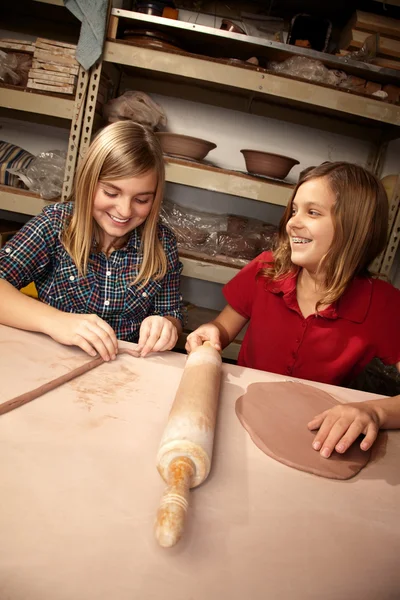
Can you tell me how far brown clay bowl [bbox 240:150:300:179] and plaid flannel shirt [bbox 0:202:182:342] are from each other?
93cm

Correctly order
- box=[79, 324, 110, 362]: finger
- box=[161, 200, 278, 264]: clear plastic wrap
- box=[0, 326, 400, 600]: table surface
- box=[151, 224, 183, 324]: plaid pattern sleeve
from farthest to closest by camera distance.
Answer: box=[161, 200, 278, 264]: clear plastic wrap → box=[151, 224, 183, 324]: plaid pattern sleeve → box=[79, 324, 110, 362]: finger → box=[0, 326, 400, 600]: table surface

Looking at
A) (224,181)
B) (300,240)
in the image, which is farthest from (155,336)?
(224,181)

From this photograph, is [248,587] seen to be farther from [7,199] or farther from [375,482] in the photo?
[7,199]

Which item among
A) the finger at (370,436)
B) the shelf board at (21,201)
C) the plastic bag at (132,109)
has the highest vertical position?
the plastic bag at (132,109)

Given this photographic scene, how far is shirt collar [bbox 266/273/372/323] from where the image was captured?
127 cm

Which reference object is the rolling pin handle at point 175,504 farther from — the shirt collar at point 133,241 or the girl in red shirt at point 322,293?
the shirt collar at point 133,241

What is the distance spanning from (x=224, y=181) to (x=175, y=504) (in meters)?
1.87

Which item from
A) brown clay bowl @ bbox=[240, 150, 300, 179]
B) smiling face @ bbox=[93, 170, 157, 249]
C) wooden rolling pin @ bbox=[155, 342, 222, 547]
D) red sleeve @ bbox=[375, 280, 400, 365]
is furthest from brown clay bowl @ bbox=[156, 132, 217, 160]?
wooden rolling pin @ bbox=[155, 342, 222, 547]

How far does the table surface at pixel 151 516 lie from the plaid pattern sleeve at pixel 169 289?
688 mm

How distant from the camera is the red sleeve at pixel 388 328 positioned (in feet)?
4.20

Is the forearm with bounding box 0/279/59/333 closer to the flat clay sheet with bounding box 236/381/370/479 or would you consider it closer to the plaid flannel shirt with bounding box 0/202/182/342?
the plaid flannel shirt with bounding box 0/202/182/342

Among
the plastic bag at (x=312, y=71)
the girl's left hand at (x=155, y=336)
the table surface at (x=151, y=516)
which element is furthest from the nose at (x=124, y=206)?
the plastic bag at (x=312, y=71)

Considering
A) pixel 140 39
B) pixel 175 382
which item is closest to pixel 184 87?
pixel 140 39

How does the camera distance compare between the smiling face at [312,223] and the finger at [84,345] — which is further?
the smiling face at [312,223]
